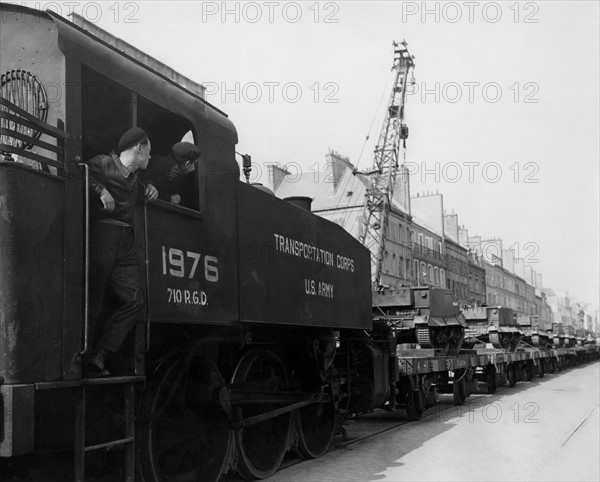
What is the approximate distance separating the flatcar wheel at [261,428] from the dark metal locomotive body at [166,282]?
0.02m

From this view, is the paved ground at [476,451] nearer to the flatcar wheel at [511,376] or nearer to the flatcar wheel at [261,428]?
the flatcar wheel at [261,428]

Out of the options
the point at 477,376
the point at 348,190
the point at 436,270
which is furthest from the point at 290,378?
the point at 436,270

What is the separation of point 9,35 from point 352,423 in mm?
8944

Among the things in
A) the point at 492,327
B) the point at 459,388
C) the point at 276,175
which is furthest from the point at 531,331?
the point at 276,175

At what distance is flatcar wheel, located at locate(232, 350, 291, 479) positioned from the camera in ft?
21.6

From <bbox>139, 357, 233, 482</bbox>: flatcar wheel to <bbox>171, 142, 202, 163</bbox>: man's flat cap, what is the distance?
1.58 meters

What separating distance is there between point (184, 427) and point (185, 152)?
229 centimetres

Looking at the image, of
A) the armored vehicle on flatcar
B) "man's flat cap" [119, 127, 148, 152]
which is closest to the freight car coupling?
"man's flat cap" [119, 127, 148, 152]

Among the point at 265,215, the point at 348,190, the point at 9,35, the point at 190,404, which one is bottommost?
the point at 190,404

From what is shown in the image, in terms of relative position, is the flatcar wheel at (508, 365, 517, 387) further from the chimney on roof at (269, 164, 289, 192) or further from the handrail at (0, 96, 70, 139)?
the chimney on roof at (269, 164, 289, 192)

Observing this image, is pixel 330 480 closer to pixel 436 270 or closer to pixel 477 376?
pixel 477 376

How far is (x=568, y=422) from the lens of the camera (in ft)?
37.3

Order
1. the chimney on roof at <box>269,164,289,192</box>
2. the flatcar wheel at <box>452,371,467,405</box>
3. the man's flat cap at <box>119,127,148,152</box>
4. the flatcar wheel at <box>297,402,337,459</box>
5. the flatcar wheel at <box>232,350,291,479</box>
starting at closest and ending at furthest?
1. the man's flat cap at <box>119,127,148,152</box>
2. the flatcar wheel at <box>232,350,291,479</box>
3. the flatcar wheel at <box>297,402,337,459</box>
4. the flatcar wheel at <box>452,371,467,405</box>
5. the chimney on roof at <box>269,164,289,192</box>

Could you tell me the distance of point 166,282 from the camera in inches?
197
